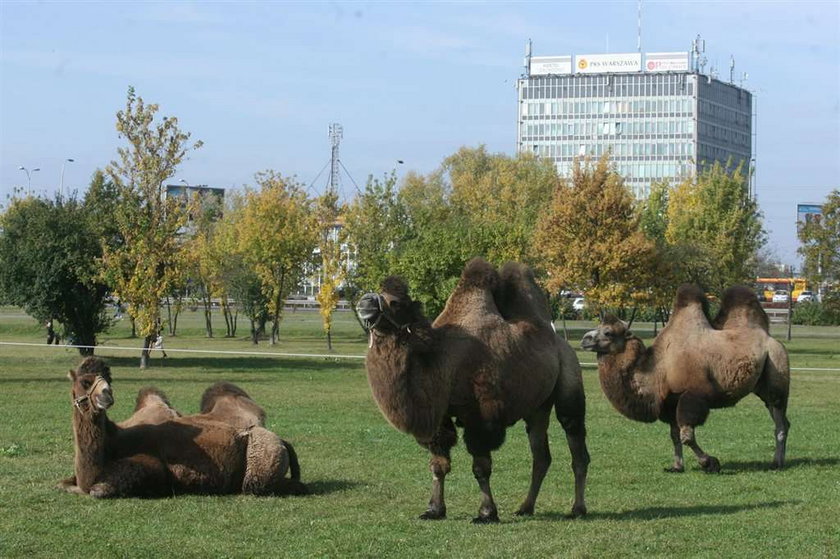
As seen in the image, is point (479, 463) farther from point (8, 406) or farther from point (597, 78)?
point (597, 78)

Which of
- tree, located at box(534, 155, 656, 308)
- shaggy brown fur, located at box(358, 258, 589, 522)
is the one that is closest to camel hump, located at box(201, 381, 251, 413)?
shaggy brown fur, located at box(358, 258, 589, 522)

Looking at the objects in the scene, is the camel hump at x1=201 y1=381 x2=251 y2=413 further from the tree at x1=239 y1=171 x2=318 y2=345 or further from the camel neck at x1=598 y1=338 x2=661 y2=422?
the tree at x1=239 y1=171 x2=318 y2=345

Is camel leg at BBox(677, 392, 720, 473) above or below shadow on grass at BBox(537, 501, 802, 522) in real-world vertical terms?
above

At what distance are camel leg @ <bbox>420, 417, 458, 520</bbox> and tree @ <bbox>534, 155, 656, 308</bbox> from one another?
3662cm

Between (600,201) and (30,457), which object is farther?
(600,201)

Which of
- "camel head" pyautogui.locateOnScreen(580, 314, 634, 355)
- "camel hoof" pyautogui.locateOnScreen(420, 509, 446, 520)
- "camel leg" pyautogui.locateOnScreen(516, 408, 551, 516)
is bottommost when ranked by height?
"camel hoof" pyautogui.locateOnScreen(420, 509, 446, 520)

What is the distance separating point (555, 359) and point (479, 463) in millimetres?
1402

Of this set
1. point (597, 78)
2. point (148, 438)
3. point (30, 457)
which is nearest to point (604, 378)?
point (148, 438)

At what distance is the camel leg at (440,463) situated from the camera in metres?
10.4

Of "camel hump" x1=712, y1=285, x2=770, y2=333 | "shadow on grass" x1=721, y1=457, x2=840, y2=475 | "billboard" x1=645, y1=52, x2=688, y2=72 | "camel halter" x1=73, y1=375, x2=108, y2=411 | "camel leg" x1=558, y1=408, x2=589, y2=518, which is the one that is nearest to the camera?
"camel halter" x1=73, y1=375, x2=108, y2=411

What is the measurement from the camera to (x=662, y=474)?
14.1 meters

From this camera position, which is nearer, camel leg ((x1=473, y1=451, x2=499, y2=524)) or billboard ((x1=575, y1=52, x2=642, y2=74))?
camel leg ((x1=473, y1=451, x2=499, y2=524))

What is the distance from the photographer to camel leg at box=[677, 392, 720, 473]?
555 inches

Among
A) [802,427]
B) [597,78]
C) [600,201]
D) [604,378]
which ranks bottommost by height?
[802,427]
